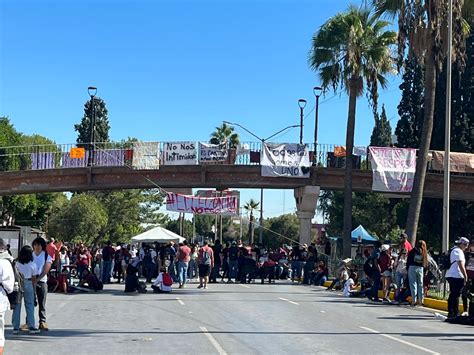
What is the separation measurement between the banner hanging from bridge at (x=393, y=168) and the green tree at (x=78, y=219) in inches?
1225

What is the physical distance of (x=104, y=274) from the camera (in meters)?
28.5

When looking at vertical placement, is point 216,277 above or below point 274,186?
below

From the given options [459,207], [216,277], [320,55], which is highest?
[320,55]

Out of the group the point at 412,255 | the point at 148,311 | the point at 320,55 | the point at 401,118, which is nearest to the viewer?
the point at 148,311

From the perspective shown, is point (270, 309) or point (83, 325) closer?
point (83, 325)

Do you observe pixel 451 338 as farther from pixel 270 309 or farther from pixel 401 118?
pixel 401 118

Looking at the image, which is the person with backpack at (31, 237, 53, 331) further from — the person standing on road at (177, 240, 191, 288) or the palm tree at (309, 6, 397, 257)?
the palm tree at (309, 6, 397, 257)

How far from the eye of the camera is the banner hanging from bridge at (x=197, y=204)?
34750mm

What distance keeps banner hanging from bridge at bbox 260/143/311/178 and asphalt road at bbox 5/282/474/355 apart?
16.5m

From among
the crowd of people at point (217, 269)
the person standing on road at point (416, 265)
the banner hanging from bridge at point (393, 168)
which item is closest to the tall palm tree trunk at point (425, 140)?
the crowd of people at point (217, 269)

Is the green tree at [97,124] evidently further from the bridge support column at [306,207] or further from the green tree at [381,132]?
the bridge support column at [306,207]

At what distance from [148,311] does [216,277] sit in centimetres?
1388

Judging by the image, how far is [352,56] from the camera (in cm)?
3284

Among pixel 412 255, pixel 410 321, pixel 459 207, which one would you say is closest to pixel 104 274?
pixel 412 255
